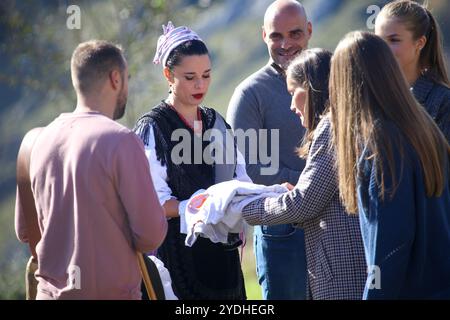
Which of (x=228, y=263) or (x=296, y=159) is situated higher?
(x=296, y=159)

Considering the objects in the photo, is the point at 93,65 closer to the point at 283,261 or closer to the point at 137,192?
the point at 137,192

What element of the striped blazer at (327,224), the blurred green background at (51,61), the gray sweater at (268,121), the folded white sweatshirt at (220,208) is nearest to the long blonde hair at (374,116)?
the striped blazer at (327,224)

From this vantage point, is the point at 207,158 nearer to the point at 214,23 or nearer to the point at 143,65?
the point at 143,65

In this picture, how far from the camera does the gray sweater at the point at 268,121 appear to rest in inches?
184

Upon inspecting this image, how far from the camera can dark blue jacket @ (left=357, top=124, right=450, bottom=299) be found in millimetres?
3018

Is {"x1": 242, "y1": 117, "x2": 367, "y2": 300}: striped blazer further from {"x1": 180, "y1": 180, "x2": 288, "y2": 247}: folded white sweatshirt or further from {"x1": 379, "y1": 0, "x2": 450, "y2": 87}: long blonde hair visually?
{"x1": 379, "y1": 0, "x2": 450, "y2": 87}: long blonde hair

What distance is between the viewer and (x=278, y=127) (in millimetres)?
4707

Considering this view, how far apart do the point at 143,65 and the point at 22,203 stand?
449cm

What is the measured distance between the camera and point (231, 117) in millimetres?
4758

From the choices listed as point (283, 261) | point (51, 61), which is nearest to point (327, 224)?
point (283, 261)

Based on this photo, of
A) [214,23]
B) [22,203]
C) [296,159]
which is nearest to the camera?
[22,203]

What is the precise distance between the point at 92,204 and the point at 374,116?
1018 mm

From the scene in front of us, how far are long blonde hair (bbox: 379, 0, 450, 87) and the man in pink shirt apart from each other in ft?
5.43
